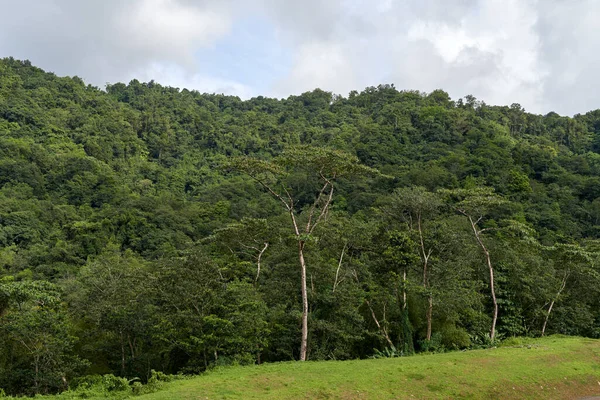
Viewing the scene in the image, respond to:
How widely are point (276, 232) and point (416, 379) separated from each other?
50.1 ft

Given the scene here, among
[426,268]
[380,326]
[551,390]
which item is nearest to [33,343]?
[380,326]

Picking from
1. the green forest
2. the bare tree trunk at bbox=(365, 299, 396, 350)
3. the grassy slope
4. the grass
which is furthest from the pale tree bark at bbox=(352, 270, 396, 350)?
the grassy slope

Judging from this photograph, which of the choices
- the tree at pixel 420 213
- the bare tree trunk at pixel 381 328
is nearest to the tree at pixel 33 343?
the bare tree trunk at pixel 381 328

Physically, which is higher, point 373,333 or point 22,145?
point 22,145

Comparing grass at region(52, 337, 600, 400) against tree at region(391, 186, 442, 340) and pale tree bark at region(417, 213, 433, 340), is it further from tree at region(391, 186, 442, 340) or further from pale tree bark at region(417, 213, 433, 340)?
tree at region(391, 186, 442, 340)

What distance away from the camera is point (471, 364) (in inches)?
647

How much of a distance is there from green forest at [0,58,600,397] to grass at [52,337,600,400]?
4868mm

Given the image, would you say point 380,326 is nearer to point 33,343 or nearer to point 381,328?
point 381,328

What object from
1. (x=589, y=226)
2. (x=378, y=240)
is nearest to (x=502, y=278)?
(x=378, y=240)

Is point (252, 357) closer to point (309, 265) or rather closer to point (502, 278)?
point (309, 265)

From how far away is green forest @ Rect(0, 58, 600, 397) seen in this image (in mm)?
21312

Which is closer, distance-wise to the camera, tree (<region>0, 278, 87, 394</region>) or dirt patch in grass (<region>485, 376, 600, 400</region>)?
dirt patch in grass (<region>485, 376, 600, 400</region>)

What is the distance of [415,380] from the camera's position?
14562 mm

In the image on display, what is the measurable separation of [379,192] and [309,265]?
43135 millimetres
